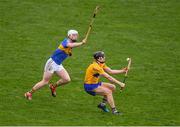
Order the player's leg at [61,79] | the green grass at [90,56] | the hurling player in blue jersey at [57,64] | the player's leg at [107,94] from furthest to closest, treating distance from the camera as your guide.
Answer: the player's leg at [61,79], the hurling player in blue jersey at [57,64], the green grass at [90,56], the player's leg at [107,94]

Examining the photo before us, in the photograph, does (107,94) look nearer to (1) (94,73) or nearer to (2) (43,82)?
(1) (94,73)

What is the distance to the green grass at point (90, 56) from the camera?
20797 millimetres

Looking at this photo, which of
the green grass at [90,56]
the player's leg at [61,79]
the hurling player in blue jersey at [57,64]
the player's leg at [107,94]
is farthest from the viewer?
the player's leg at [61,79]

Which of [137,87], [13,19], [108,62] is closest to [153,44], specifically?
[108,62]

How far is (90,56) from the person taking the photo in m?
26.9

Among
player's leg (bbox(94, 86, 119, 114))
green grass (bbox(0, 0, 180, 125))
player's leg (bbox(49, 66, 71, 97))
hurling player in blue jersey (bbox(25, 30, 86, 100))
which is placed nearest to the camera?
player's leg (bbox(94, 86, 119, 114))

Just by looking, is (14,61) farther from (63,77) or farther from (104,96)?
(104,96)

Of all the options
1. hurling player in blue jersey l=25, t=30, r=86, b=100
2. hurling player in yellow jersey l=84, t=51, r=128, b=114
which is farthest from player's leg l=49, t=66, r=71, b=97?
hurling player in yellow jersey l=84, t=51, r=128, b=114

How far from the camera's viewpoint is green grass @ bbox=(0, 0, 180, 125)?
20797 mm

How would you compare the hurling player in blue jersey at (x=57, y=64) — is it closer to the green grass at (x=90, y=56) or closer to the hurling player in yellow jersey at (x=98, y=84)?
the green grass at (x=90, y=56)

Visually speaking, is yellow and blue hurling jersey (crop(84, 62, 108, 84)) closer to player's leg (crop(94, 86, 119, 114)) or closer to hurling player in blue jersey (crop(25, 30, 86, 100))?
player's leg (crop(94, 86, 119, 114))

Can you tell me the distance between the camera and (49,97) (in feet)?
73.9

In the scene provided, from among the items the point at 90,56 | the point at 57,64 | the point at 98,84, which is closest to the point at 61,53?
the point at 57,64

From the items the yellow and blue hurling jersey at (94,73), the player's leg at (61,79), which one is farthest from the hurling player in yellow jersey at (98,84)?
the player's leg at (61,79)
